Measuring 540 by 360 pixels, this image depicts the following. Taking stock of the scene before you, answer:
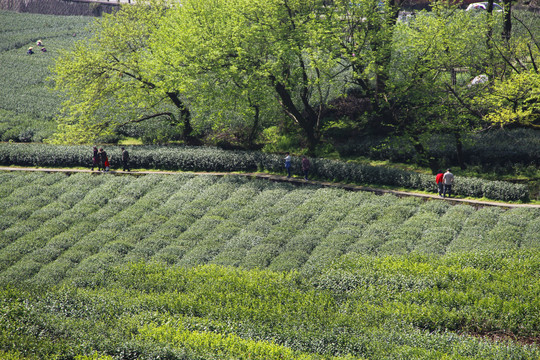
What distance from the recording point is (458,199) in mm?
21156

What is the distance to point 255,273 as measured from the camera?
16.4 m

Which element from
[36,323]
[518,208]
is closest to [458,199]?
[518,208]

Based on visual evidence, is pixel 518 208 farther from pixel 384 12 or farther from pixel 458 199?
pixel 384 12

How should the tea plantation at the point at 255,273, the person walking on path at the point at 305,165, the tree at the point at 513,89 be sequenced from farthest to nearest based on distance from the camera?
the person walking on path at the point at 305,165
the tree at the point at 513,89
the tea plantation at the point at 255,273

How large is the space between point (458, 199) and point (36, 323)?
56.3ft

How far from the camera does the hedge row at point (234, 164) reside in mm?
21469

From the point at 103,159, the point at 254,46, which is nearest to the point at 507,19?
the point at 254,46

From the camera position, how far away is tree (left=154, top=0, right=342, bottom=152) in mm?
25922

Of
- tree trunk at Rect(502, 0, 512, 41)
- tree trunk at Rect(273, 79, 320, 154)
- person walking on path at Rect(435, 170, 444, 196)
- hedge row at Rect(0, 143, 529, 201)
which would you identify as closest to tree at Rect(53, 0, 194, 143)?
hedge row at Rect(0, 143, 529, 201)

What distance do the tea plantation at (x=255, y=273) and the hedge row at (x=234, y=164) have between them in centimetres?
160

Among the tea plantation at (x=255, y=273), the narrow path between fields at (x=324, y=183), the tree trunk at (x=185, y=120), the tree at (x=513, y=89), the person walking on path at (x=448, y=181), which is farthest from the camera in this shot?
the tree trunk at (x=185, y=120)

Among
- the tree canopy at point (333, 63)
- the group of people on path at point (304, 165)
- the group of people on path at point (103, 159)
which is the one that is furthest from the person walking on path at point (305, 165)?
the group of people on path at point (103, 159)

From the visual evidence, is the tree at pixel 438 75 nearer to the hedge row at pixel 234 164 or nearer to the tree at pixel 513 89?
the tree at pixel 513 89

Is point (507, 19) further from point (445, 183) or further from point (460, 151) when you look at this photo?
point (445, 183)
